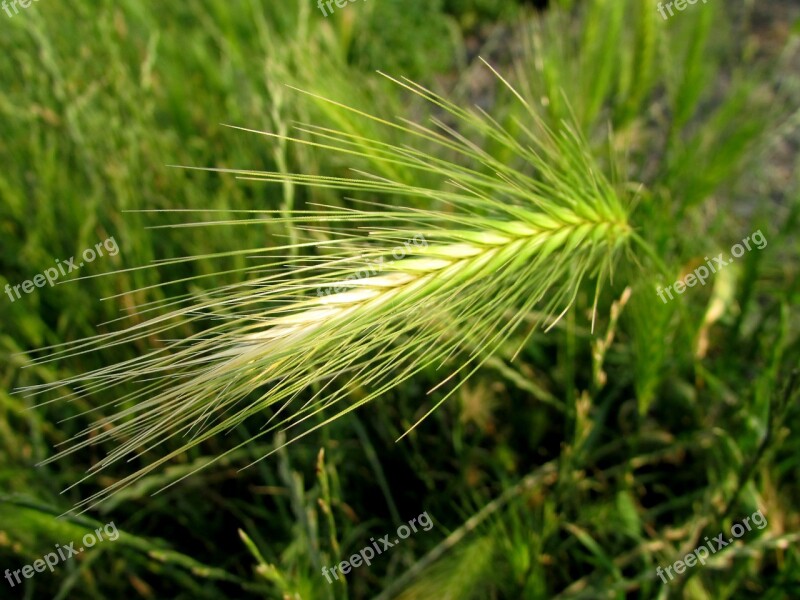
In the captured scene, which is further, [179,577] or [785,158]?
[785,158]

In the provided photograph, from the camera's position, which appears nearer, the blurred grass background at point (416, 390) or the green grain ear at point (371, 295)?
the green grain ear at point (371, 295)

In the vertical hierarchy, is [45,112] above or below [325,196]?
above

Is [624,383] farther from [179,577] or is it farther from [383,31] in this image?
[383,31]

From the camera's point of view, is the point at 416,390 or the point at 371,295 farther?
the point at 416,390

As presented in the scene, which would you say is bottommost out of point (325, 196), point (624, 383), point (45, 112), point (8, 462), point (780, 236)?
point (624, 383)

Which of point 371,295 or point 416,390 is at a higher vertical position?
point 371,295

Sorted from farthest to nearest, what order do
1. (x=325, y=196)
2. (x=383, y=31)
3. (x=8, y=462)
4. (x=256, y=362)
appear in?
(x=383, y=31) < (x=325, y=196) < (x=8, y=462) < (x=256, y=362)

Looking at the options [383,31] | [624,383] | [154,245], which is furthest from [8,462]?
[383,31]

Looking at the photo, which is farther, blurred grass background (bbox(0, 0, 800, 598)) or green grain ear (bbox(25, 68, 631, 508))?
blurred grass background (bbox(0, 0, 800, 598))
